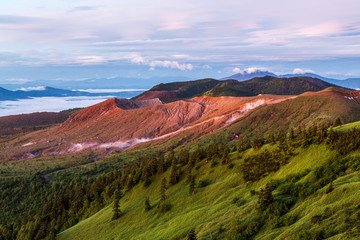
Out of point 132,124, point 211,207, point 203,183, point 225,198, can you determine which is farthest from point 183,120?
point 211,207

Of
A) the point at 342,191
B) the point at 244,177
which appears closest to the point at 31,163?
the point at 244,177

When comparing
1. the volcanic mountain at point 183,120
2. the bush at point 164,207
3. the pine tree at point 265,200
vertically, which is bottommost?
the bush at point 164,207

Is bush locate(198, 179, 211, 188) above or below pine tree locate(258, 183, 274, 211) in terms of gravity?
below

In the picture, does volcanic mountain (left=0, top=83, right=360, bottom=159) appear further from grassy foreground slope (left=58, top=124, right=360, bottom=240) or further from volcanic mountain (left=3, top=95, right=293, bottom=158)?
grassy foreground slope (left=58, top=124, right=360, bottom=240)

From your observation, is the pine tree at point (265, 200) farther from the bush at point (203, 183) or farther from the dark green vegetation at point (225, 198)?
the bush at point (203, 183)

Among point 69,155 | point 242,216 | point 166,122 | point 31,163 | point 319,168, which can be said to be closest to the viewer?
point 242,216

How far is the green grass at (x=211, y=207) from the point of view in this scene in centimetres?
1977

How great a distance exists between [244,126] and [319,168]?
6233 centimetres

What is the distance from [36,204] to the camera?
62.3m

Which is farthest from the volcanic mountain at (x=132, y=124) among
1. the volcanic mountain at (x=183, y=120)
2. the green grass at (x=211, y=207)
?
the green grass at (x=211, y=207)

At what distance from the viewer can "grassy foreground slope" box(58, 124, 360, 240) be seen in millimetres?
18484

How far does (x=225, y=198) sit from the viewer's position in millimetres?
31656

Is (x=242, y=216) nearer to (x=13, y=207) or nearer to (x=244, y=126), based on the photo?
(x=13, y=207)

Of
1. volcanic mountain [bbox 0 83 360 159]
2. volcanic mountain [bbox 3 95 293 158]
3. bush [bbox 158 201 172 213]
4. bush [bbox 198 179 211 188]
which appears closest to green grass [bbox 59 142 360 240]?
bush [bbox 158 201 172 213]
